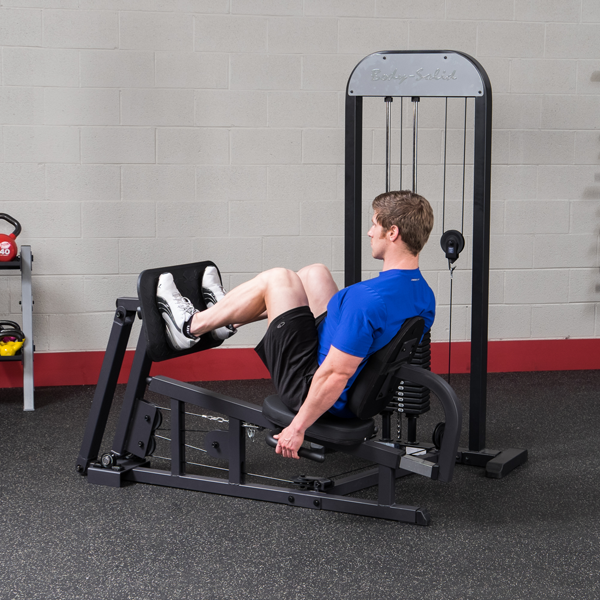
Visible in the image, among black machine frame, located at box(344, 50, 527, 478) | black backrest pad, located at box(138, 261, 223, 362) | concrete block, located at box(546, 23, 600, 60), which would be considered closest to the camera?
black backrest pad, located at box(138, 261, 223, 362)

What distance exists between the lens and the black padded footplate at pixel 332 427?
2.34 meters

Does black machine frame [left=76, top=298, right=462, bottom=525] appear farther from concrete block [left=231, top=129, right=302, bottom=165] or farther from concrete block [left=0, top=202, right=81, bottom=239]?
concrete block [left=231, top=129, right=302, bottom=165]

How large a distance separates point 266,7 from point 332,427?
8.82 feet

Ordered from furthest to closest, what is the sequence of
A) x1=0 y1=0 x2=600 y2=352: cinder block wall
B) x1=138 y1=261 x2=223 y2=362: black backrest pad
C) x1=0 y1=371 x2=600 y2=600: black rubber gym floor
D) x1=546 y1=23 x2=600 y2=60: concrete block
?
x1=546 y1=23 x2=600 y2=60: concrete block → x1=0 y1=0 x2=600 y2=352: cinder block wall → x1=138 y1=261 x2=223 y2=362: black backrest pad → x1=0 y1=371 x2=600 y2=600: black rubber gym floor

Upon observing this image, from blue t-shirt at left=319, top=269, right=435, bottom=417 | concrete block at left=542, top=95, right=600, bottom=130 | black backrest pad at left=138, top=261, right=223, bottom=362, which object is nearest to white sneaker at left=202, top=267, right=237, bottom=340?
black backrest pad at left=138, top=261, right=223, bottom=362

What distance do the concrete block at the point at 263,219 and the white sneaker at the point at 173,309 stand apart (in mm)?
1664

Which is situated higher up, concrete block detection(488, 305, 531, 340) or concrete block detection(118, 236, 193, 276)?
concrete block detection(118, 236, 193, 276)

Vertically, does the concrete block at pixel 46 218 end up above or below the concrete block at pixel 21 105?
below

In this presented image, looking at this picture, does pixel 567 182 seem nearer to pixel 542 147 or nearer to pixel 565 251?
pixel 542 147

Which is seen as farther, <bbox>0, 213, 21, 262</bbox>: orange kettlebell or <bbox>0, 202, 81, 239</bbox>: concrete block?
<bbox>0, 202, 81, 239</bbox>: concrete block

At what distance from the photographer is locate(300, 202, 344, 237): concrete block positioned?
4.25 meters

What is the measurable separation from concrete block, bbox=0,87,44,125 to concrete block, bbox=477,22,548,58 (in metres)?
2.52

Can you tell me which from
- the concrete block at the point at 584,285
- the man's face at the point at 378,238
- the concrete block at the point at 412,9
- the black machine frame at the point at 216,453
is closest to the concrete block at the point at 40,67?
the concrete block at the point at 412,9

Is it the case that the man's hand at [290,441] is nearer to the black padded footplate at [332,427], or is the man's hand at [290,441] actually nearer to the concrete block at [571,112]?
the black padded footplate at [332,427]
